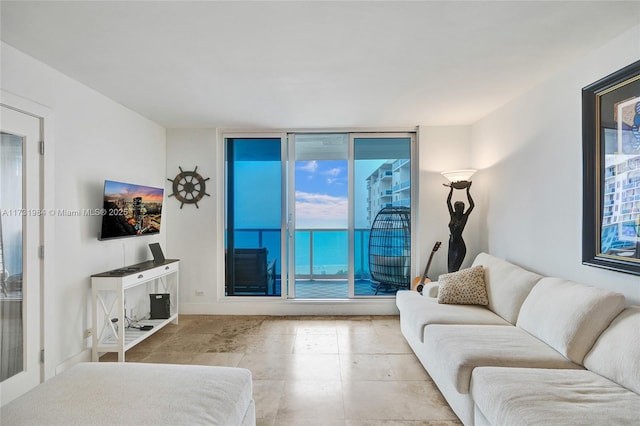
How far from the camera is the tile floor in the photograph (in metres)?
2.16

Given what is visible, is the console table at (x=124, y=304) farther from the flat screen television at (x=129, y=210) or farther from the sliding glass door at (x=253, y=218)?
the sliding glass door at (x=253, y=218)

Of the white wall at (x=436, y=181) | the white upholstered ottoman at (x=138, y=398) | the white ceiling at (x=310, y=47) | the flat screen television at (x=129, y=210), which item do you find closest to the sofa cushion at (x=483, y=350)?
the white upholstered ottoman at (x=138, y=398)

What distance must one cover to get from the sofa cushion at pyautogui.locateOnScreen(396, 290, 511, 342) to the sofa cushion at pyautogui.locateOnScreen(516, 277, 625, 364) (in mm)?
377

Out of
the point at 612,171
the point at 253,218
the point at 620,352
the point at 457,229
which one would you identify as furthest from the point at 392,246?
the point at 620,352

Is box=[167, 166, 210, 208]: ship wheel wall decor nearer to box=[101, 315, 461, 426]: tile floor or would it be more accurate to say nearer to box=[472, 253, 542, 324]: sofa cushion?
box=[101, 315, 461, 426]: tile floor

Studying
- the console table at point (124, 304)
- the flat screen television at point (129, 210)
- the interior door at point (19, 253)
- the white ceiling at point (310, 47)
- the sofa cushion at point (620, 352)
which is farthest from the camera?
the flat screen television at point (129, 210)

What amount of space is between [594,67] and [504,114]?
3.67 ft

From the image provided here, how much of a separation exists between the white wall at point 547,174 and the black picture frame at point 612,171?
0.10 m

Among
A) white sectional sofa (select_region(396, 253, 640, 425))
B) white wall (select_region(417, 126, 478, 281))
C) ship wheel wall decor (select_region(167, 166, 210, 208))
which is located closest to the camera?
white sectional sofa (select_region(396, 253, 640, 425))

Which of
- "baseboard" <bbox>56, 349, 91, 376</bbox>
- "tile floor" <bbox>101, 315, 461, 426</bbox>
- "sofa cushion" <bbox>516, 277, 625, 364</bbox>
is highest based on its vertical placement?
"sofa cushion" <bbox>516, 277, 625, 364</bbox>

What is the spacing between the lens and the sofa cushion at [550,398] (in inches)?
53.4

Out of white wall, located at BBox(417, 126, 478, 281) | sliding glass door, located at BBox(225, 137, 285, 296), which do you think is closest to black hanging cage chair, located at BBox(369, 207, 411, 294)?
white wall, located at BBox(417, 126, 478, 281)

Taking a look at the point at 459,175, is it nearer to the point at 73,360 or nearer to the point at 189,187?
the point at 189,187

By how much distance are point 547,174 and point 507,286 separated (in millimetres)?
1023
